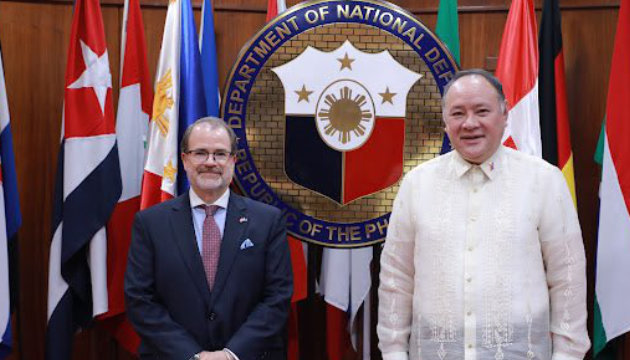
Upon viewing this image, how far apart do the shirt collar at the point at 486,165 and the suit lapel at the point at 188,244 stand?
2.97ft

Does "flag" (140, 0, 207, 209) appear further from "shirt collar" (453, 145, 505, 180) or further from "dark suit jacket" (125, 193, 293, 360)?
"shirt collar" (453, 145, 505, 180)

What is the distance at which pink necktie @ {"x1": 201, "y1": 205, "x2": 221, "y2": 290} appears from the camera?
89.4 inches

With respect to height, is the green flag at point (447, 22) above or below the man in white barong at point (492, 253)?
above

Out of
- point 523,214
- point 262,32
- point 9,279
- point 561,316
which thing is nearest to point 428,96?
point 262,32

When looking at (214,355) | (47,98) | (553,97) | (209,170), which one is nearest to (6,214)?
(47,98)

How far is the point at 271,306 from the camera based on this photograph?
→ 7.47 feet

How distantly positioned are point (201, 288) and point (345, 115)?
80 cm

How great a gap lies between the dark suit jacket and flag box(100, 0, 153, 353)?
0.73m

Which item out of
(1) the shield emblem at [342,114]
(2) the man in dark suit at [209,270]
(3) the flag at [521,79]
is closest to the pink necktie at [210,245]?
(2) the man in dark suit at [209,270]

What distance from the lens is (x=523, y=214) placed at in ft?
5.79

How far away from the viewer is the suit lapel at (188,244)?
7.34 feet

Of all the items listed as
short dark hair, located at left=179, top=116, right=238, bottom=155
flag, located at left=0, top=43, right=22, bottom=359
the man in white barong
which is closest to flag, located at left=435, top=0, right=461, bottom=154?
short dark hair, located at left=179, top=116, right=238, bottom=155

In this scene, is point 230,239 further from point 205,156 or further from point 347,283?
point 347,283

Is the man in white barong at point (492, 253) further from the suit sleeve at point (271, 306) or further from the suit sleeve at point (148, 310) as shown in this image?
the suit sleeve at point (148, 310)
